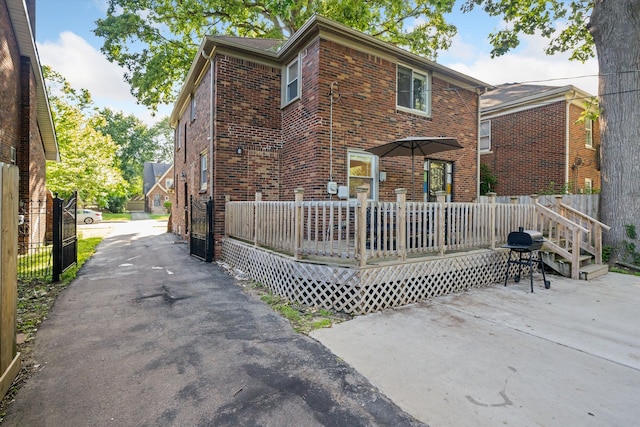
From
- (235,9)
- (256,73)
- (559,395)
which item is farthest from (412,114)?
(235,9)

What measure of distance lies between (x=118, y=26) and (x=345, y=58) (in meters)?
11.8

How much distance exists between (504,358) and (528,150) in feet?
45.2

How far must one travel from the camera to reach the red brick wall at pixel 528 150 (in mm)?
13367

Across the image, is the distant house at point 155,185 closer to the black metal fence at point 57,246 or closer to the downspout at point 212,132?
the black metal fence at point 57,246

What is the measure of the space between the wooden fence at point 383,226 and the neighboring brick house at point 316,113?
6.12 feet

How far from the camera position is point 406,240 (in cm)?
558

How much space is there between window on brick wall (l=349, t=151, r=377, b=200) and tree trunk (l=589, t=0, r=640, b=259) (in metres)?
6.55

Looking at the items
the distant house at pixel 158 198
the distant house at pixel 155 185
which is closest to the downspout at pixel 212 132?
the distant house at pixel 155 185

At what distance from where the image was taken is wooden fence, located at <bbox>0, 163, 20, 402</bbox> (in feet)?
8.76

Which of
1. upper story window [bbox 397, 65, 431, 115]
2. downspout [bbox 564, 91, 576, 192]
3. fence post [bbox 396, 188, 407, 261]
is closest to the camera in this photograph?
fence post [bbox 396, 188, 407, 261]

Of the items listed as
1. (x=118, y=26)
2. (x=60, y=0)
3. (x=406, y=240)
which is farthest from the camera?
(x=118, y=26)

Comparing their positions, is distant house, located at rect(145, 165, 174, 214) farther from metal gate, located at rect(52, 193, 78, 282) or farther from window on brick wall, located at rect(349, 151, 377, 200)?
window on brick wall, located at rect(349, 151, 377, 200)

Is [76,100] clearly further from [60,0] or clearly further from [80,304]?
[80,304]

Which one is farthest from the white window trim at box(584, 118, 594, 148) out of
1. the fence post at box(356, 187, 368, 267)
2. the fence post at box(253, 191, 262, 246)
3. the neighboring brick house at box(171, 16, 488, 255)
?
the fence post at box(253, 191, 262, 246)
